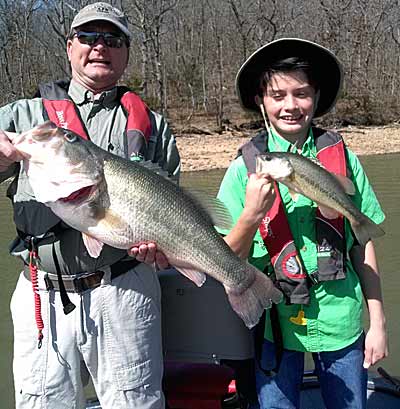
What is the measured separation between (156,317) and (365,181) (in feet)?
4.26

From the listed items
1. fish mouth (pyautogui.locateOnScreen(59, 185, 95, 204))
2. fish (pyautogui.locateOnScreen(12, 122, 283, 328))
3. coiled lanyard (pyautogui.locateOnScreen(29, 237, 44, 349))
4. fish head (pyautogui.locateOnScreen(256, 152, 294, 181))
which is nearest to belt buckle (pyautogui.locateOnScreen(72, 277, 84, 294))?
coiled lanyard (pyautogui.locateOnScreen(29, 237, 44, 349))

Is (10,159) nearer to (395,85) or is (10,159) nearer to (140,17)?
(140,17)

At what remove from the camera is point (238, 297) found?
9.13 feet

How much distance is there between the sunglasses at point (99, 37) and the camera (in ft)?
10.1

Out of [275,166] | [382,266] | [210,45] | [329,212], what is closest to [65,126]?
[275,166]

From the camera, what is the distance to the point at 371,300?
3.07 m

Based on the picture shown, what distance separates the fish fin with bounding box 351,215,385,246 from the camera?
292 cm

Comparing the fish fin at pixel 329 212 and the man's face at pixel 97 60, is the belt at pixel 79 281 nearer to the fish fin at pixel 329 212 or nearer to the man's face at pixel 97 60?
the man's face at pixel 97 60

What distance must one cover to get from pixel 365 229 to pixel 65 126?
1564mm

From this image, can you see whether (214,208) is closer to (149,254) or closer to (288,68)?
(149,254)

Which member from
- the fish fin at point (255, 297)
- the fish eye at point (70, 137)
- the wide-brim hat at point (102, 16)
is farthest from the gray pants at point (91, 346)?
the wide-brim hat at point (102, 16)

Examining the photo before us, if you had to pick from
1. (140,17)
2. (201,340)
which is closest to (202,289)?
(201,340)

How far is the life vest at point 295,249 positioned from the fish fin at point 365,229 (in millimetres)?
113

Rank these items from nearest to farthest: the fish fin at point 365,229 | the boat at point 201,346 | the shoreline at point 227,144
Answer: the fish fin at point 365,229 < the boat at point 201,346 < the shoreline at point 227,144
